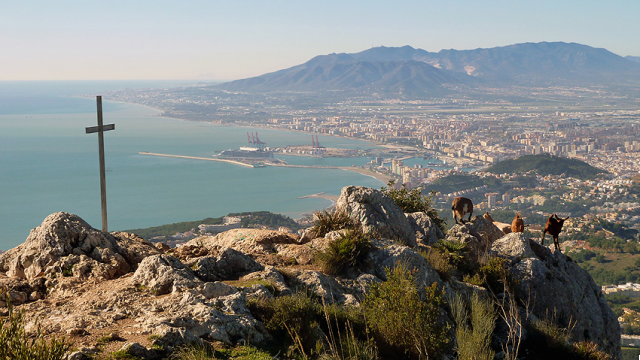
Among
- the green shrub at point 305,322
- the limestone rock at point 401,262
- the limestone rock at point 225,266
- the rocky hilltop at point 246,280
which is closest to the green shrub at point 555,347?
the rocky hilltop at point 246,280

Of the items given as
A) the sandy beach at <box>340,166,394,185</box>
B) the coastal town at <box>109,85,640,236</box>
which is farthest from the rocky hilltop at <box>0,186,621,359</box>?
the sandy beach at <box>340,166,394,185</box>

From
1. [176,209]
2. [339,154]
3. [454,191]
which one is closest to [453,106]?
[339,154]

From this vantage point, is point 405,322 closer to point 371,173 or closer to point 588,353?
point 588,353

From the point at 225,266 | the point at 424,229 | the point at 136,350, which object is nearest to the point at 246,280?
the point at 225,266

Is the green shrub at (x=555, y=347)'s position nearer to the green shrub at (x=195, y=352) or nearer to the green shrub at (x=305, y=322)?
the green shrub at (x=305, y=322)

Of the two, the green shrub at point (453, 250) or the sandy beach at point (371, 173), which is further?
the sandy beach at point (371, 173)

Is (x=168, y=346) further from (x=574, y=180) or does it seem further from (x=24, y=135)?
(x=24, y=135)
